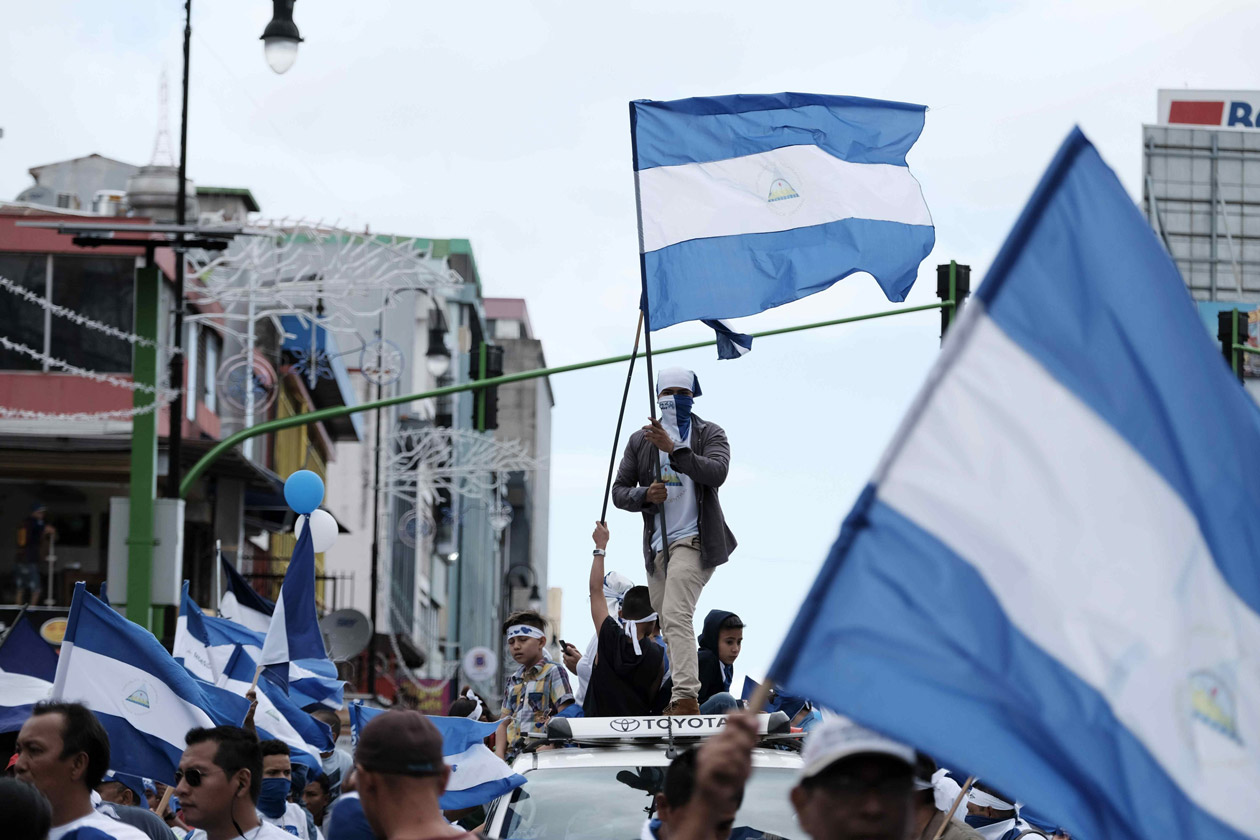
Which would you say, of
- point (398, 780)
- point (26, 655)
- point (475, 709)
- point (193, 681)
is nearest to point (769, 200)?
point (475, 709)

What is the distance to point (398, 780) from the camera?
4.51 metres

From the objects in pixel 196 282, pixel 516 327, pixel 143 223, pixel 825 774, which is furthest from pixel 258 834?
pixel 516 327

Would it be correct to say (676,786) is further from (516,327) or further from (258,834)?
(516,327)

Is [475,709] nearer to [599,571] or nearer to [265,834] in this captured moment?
[599,571]

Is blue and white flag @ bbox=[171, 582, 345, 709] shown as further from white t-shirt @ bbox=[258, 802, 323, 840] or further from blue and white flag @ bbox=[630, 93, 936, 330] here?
blue and white flag @ bbox=[630, 93, 936, 330]

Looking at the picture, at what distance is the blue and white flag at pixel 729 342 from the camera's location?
33.6 feet

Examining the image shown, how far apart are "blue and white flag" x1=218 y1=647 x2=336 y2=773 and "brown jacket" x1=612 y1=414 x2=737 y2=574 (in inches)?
87.1

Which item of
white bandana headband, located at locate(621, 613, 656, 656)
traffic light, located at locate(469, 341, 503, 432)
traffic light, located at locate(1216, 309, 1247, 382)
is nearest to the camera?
white bandana headband, located at locate(621, 613, 656, 656)

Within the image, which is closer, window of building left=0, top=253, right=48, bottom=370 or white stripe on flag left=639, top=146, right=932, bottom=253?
white stripe on flag left=639, top=146, right=932, bottom=253

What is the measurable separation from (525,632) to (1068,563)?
683 centimetres

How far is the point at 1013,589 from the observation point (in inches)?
153

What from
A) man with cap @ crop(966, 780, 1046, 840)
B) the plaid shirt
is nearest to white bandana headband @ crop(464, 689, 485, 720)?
the plaid shirt

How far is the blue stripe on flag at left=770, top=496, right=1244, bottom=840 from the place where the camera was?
12.2 feet

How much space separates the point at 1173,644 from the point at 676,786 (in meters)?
1.89
